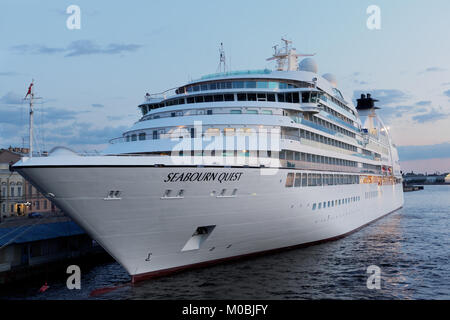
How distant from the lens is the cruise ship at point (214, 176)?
1741 centimetres

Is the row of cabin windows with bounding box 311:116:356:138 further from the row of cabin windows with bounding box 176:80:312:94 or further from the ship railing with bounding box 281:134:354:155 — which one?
the row of cabin windows with bounding box 176:80:312:94

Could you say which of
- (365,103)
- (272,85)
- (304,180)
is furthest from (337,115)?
(365,103)

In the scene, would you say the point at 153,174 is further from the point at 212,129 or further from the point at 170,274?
the point at 212,129

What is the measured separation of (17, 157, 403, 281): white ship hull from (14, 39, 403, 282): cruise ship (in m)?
0.05

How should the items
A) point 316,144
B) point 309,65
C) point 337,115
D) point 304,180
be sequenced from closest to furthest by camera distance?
point 304,180 → point 316,144 → point 337,115 → point 309,65

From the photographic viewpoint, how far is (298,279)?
21.6 meters

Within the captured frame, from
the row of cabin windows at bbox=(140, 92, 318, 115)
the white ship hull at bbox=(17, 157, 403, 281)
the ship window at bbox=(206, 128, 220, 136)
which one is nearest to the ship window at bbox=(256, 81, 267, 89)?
the row of cabin windows at bbox=(140, 92, 318, 115)

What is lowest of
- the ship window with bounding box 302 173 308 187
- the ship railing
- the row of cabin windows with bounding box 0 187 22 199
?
Result: the row of cabin windows with bounding box 0 187 22 199

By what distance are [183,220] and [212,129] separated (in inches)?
265

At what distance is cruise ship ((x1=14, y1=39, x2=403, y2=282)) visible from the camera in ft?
57.1

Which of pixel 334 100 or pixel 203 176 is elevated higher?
pixel 334 100

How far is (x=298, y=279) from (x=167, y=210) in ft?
26.2

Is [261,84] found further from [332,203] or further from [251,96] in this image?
[332,203]

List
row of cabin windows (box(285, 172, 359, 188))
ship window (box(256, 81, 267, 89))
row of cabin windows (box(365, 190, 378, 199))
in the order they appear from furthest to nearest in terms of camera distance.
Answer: row of cabin windows (box(365, 190, 378, 199))
ship window (box(256, 81, 267, 89))
row of cabin windows (box(285, 172, 359, 188))
